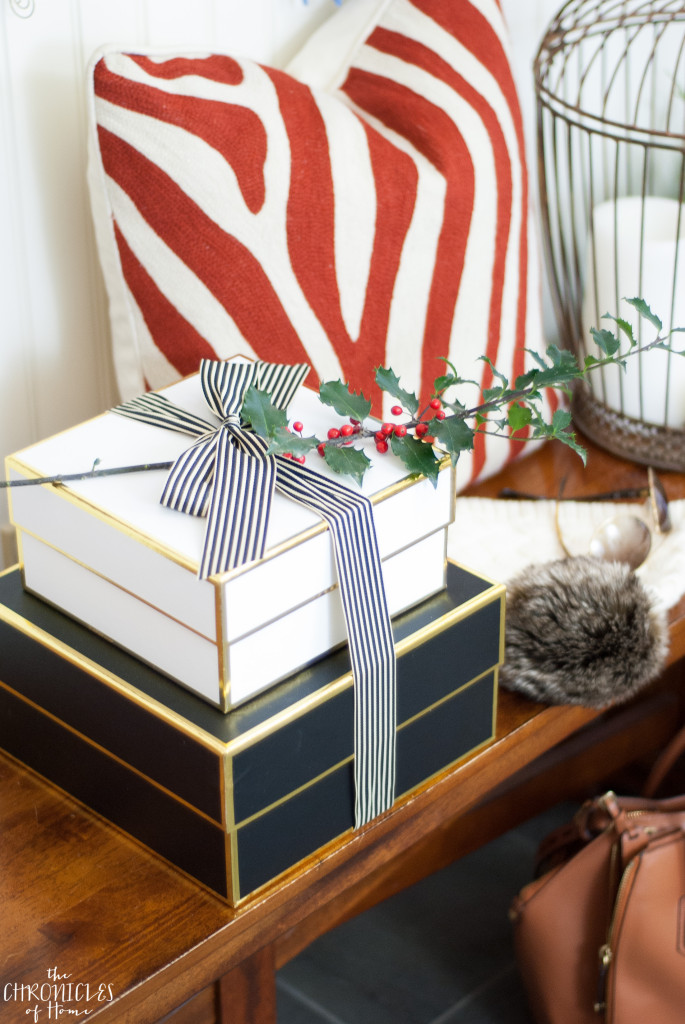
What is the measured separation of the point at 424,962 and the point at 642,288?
2.64 ft

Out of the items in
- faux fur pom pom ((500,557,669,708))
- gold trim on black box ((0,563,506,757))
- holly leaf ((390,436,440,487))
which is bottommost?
faux fur pom pom ((500,557,669,708))

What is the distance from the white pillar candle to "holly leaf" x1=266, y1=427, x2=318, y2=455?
1.93 ft

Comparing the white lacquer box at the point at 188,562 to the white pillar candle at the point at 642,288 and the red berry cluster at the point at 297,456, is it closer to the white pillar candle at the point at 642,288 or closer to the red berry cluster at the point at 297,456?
the red berry cluster at the point at 297,456

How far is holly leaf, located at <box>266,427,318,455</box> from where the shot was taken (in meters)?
0.63

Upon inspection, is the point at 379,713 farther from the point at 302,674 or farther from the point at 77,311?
the point at 77,311

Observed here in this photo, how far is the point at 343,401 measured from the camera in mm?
675

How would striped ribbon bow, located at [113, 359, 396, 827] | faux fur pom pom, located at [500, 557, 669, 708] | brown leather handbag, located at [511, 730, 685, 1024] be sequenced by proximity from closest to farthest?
1. striped ribbon bow, located at [113, 359, 396, 827]
2. faux fur pom pom, located at [500, 557, 669, 708]
3. brown leather handbag, located at [511, 730, 685, 1024]

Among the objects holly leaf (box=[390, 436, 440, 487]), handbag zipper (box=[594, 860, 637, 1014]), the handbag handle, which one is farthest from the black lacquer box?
the handbag handle

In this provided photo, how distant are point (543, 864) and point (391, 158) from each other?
72 cm

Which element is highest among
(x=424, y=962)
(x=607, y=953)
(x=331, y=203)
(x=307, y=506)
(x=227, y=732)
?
(x=331, y=203)

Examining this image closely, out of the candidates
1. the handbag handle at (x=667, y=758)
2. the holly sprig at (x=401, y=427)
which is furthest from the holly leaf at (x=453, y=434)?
the handbag handle at (x=667, y=758)

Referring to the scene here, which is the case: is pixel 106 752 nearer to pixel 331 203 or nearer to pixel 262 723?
pixel 262 723

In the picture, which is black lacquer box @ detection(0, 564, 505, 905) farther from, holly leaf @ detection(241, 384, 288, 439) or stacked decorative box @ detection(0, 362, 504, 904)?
holly leaf @ detection(241, 384, 288, 439)

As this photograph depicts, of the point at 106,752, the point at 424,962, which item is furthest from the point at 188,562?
the point at 424,962
